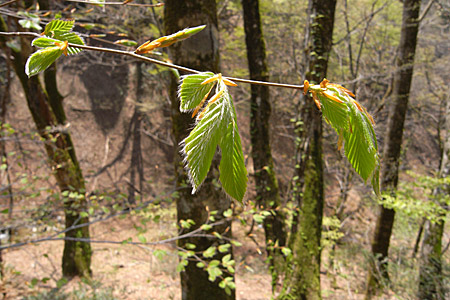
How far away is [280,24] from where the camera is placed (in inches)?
381

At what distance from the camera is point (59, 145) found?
4.53m

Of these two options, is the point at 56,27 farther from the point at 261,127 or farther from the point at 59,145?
the point at 59,145

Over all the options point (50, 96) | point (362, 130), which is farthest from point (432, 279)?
point (50, 96)

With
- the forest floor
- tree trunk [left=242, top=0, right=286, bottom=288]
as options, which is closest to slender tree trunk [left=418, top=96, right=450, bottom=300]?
the forest floor

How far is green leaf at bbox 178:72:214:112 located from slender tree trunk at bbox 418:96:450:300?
16.4 ft

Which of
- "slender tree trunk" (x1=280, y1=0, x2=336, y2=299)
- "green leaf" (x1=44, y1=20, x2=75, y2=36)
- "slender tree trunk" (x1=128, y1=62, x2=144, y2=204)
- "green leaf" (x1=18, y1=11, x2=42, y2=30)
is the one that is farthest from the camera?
"slender tree trunk" (x1=128, y1=62, x2=144, y2=204)

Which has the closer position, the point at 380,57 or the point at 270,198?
the point at 270,198

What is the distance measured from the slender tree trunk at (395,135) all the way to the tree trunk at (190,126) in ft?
14.2

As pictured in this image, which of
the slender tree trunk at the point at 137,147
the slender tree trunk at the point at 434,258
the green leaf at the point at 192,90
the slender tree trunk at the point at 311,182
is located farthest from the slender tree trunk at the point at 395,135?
the slender tree trunk at the point at 137,147

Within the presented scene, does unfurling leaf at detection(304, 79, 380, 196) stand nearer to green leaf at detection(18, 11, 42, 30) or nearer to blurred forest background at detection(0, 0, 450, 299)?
green leaf at detection(18, 11, 42, 30)

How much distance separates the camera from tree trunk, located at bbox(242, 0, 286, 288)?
175 inches

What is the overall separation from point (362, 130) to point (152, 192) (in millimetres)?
10857

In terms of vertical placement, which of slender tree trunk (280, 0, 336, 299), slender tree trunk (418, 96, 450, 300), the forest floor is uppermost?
slender tree trunk (280, 0, 336, 299)

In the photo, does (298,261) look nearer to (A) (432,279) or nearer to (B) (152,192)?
(A) (432,279)
